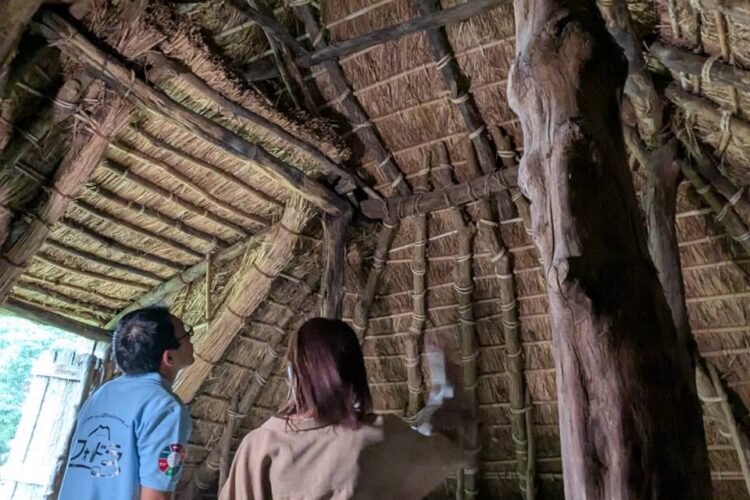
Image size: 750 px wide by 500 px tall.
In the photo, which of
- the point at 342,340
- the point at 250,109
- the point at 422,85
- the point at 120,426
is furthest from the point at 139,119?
the point at 342,340

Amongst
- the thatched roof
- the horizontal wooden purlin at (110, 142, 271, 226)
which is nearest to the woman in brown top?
the thatched roof

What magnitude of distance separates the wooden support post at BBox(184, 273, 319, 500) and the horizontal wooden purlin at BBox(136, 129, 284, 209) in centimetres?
59

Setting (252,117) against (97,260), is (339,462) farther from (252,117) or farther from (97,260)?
(97,260)

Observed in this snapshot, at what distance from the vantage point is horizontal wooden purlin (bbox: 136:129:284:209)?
292 centimetres

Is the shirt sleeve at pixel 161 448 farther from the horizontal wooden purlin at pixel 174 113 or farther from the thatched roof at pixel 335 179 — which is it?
the horizontal wooden purlin at pixel 174 113

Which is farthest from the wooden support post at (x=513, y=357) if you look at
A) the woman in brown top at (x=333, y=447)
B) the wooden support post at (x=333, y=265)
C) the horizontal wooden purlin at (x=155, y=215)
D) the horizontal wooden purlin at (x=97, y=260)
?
the woman in brown top at (x=333, y=447)

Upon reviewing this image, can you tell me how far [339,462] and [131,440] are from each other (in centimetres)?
66

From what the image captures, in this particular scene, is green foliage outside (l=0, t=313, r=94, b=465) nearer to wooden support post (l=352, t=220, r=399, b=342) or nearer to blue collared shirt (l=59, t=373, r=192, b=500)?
wooden support post (l=352, t=220, r=399, b=342)

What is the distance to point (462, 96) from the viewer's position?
10.3ft

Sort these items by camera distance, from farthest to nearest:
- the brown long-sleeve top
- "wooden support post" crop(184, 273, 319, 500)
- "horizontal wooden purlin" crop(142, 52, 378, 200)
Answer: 1. "wooden support post" crop(184, 273, 319, 500)
2. "horizontal wooden purlin" crop(142, 52, 378, 200)
3. the brown long-sleeve top

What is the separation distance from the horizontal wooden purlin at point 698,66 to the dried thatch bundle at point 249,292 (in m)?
1.80

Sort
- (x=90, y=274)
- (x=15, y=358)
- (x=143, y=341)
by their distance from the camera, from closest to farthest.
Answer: (x=143, y=341) → (x=90, y=274) → (x=15, y=358)

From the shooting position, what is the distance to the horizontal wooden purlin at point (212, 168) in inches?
115

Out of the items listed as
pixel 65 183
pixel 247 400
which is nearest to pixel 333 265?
pixel 247 400
